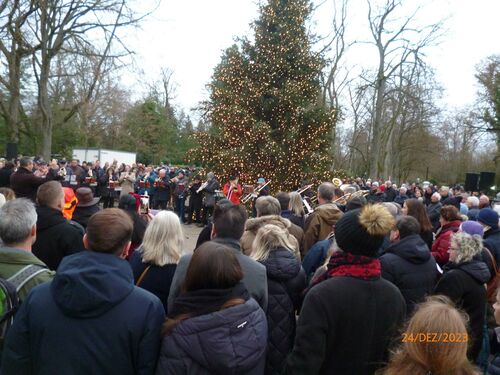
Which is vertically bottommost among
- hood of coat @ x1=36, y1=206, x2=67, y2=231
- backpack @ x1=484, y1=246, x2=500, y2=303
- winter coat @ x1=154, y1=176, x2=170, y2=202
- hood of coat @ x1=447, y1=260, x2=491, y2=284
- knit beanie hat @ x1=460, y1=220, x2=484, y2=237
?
winter coat @ x1=154, y1=176, x2=170, y2=202

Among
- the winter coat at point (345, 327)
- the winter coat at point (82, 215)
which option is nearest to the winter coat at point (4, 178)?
the winter coat at point (82, 215)

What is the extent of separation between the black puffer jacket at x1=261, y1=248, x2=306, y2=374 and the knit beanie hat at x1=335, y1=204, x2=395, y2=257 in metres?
0.92

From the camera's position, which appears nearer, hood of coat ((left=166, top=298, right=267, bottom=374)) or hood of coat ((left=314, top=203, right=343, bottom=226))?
hood of coat ((left=166, top=298, right=267, bottom=374))

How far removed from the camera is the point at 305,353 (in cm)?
244

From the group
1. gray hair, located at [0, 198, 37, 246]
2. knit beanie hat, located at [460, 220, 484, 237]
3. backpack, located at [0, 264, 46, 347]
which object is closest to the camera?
backpack, located at [0, 264, 46, 347]

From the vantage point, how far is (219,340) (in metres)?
2.11

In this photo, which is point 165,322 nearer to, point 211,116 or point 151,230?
point 151,230

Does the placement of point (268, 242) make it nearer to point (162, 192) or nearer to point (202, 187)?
point (202, 187)

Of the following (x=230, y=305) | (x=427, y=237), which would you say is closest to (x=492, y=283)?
(x=427, y=237)

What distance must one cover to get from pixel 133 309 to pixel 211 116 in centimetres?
1583

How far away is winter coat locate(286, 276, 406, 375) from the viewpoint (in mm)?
2439

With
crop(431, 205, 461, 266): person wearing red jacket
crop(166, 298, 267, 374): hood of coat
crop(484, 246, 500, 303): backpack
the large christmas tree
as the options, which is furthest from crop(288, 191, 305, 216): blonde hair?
the large christmas tree

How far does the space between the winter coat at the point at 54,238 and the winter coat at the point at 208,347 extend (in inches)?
91.4

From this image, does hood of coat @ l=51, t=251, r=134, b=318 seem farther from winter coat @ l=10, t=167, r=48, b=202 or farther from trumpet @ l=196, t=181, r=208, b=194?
trumpet @ l=196, t=181, r=208, b=194
